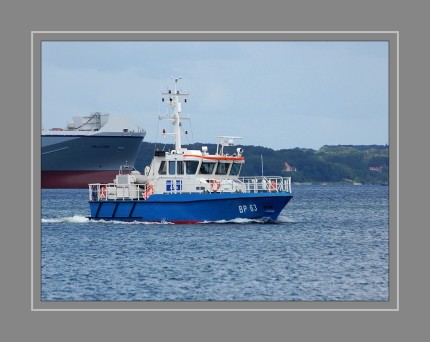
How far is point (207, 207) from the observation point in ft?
139

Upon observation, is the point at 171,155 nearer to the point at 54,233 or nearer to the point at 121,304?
the point at 54,233

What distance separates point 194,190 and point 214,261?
969 centimetres

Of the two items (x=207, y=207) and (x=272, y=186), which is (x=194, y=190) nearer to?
(x=207, y=207)

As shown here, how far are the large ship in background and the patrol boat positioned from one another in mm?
19004

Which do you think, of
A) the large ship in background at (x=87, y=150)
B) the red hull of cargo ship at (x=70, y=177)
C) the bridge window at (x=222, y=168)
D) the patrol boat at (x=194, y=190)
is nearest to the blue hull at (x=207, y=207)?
the patrol boat at (x=194, y=190)

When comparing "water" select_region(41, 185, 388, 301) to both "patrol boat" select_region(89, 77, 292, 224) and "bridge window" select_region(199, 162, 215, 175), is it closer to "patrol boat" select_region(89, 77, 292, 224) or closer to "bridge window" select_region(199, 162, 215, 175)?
"patrol boat" select_region(89, 77, 292, 224)

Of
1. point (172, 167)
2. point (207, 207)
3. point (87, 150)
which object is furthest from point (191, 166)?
point (87, 150)

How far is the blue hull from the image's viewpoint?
42.3 m

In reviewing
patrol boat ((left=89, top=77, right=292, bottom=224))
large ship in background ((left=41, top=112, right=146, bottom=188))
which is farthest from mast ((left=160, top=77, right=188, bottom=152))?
large ship in background ((left=41, top=112, right=146, bottom=188))

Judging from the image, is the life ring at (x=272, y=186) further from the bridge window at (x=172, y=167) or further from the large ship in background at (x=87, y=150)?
the large ship in background at (x=87, y=150)

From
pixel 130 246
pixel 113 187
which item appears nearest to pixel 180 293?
pixel 130 246

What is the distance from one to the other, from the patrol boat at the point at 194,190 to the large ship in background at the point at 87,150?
19004 millimetres
